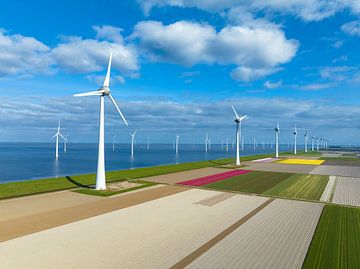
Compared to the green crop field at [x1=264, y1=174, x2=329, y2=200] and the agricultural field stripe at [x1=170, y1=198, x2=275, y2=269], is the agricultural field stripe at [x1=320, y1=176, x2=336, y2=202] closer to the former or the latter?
the green crop field at [x1=264, y1=174, x2=329, y2=200]

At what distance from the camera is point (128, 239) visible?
18.5m

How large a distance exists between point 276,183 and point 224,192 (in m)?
13.2

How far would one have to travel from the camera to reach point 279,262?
50.4ft

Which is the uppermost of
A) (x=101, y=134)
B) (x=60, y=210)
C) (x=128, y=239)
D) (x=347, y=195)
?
(x=101, y=134)

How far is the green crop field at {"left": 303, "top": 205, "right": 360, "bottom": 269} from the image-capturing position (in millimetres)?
15266

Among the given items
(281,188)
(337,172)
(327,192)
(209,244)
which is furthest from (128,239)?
(337,172)

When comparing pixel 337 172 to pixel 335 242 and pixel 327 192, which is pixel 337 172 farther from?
pixel 335 242

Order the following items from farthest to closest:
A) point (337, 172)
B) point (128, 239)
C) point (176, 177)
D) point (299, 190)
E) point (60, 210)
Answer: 1. point (337, 172)
2. point (176, 177)
3. point (299, 190)
4. point (60, 210)
5. point (128, 239)

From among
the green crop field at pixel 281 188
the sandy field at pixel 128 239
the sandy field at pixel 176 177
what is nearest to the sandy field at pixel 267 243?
the sandy field at pixel 128 239

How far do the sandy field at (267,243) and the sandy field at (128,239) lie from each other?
4.71ft

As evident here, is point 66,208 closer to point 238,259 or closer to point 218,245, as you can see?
point 218,245

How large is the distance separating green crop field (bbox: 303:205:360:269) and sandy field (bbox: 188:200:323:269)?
512 millimetres

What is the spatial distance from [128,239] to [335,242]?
45.1 feet

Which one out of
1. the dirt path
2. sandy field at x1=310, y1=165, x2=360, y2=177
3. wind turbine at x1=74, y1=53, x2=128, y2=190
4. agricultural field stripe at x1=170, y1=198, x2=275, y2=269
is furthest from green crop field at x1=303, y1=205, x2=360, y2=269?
sandy field at x1=310, y1=165, x2=360, y2=177
